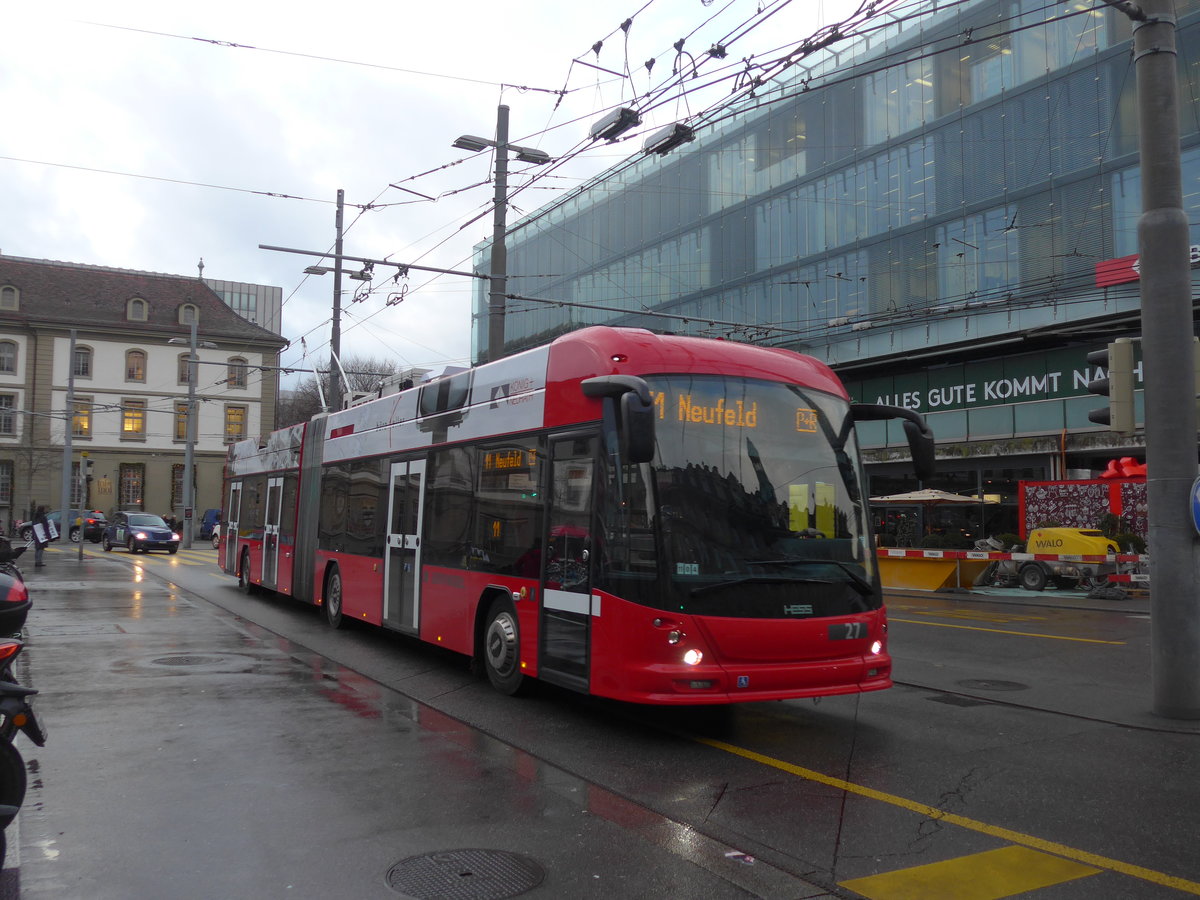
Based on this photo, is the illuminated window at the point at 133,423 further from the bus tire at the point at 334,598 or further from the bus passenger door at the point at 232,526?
the bus tire at the point at 334,598

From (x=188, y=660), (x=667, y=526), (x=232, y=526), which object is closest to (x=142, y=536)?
(x=232, y=526)

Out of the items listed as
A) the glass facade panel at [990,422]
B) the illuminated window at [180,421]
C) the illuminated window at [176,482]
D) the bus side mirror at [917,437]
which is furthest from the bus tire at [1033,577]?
the illuminated window at [176,482]

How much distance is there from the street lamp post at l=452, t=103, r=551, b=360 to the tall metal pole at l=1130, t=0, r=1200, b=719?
9.48 m

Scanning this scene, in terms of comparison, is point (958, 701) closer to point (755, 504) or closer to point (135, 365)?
point (755, 504)

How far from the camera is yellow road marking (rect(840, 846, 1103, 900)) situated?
14.4 feet

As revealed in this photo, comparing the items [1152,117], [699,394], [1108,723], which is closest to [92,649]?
[699,394]

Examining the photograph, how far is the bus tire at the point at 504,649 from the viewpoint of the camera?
8539 millimetres

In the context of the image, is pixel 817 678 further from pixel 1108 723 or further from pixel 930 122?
pixel 930 122

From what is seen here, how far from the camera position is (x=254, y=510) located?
18438mm

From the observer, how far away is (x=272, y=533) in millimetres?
17141

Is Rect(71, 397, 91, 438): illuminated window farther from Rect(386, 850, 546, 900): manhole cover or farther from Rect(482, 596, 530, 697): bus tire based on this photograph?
Rect(386, 850, 546, 900): manhole cover

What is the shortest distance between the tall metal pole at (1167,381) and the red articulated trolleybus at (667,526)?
2173 millimetres

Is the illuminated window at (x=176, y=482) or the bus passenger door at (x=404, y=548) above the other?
the illuminated window at (x=176, y=482)

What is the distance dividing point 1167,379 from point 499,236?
A: 10764 mm
